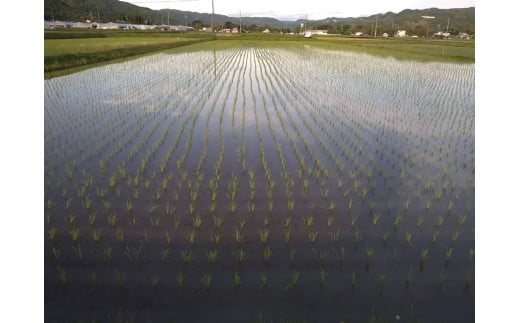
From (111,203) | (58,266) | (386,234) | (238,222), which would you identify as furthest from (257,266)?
(111,203)

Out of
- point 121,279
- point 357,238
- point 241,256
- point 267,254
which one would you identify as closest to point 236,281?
point 241,256

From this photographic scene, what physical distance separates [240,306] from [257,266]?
1.50 ft

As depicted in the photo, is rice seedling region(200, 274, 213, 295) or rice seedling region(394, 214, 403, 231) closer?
rice seedling region(200, 274, 213, 295)

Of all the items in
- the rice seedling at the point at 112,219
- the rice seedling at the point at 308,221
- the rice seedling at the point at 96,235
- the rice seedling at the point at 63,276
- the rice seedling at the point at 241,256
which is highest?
the rice seedling at the point at 112,219

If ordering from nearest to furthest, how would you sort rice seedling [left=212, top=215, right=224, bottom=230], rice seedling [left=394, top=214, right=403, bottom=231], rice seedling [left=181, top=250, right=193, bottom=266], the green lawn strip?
rice seedling [left=181, top=250, right=193, bottom=266], rice seedling [left=212, top=215, right=224, bottom=230], rice seedling [left=394, top=214, right=403, bottom=231], the green lawn strip

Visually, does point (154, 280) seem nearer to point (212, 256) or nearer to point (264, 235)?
point (212, 256)

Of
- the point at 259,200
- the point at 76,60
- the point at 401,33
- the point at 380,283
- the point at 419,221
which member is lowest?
the point at 380,283

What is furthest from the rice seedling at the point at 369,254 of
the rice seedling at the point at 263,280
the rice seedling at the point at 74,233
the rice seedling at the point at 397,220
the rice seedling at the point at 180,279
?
the rice seedling at the point at 74,233

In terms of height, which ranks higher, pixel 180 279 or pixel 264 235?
pixel 264 235

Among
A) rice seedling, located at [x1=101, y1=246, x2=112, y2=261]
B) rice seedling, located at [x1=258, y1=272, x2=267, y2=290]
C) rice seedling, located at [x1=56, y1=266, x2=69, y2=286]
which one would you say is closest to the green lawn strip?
rice seedling, located at [x1=101, y1=246, x2=112, y2=261]

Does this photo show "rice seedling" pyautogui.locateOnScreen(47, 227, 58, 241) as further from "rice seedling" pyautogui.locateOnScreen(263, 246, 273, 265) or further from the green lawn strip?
the green lawn strip

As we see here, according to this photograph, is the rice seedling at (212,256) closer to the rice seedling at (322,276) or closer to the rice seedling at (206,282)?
the rice seedling at (206,282)

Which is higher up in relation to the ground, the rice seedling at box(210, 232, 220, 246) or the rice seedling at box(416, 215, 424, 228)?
the rice seedling at box(416, 215, 424, 228)

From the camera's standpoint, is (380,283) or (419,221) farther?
(419,221)
